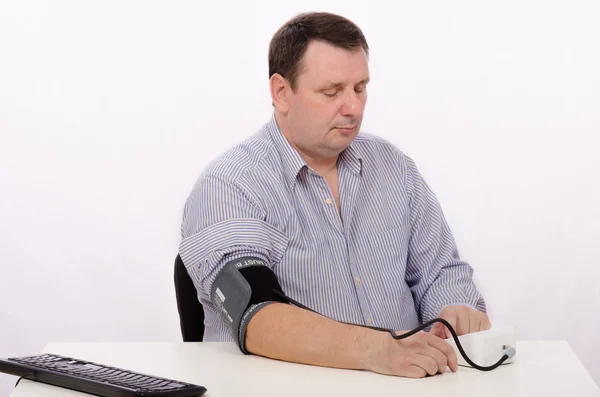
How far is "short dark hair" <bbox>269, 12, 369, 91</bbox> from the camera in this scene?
213cm

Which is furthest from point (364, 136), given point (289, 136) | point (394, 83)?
point (394, 83)

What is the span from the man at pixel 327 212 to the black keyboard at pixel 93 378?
1.13ft

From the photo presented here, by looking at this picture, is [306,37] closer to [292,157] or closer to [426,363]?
[292,157]

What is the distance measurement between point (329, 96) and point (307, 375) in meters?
0.74

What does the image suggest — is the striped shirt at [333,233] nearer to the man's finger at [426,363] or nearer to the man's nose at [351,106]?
the man's nose at [351,106]

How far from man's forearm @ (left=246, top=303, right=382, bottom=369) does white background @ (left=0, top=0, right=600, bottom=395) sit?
1858 mm

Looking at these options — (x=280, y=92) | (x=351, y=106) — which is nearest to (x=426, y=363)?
(x=351, y=106)

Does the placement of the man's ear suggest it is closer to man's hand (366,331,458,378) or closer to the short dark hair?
the short dark hair

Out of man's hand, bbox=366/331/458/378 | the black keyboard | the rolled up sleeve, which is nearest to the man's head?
the rolled up sleeve

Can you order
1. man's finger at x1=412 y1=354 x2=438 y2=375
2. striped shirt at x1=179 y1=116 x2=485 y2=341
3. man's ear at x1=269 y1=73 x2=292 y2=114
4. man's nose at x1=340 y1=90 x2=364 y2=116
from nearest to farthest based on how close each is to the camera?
man's finger at x1=412 y1=354 x2=438 y2=375 → striped shirt at x1=179 y1=116 x2=485 y2=341 → man's nose at x1=340 y1=90 x2=364 y2=116 → man's ear at x1=269 y1=73 x2=292 y2=114

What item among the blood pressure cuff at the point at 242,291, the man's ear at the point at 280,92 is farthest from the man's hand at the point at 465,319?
the man's ear at the point at 280,92

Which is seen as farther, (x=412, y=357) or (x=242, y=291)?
(x=242, y=291)

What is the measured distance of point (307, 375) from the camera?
5.24 ft

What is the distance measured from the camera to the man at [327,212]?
1.96 metres
